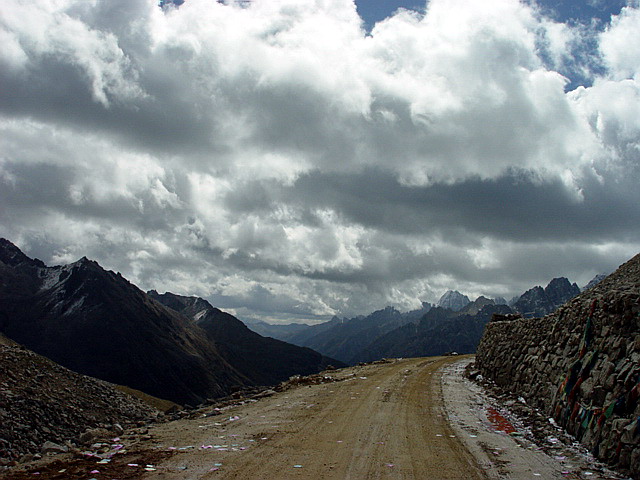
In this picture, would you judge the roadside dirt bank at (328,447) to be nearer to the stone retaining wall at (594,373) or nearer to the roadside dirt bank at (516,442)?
the roadside dirt bank at (516,442)

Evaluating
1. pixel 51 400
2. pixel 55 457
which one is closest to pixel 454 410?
pixel 55 457

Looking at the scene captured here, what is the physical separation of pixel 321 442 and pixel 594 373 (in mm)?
8034

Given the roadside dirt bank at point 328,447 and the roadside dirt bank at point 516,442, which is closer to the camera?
the roadside dirt bank at point 328,447

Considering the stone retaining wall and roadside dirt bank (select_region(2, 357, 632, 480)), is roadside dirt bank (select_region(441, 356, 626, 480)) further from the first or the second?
the stone retaining wall

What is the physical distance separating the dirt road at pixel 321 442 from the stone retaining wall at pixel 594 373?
3.34m

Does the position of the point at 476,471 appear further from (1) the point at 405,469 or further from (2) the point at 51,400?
(2) the point at 51,400

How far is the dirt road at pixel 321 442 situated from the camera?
8875mm

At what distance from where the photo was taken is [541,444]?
38.8 ft

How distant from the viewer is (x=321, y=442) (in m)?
11.2

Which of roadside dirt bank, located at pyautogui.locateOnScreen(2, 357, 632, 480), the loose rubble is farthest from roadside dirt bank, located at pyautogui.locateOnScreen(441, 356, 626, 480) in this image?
the loose rubble

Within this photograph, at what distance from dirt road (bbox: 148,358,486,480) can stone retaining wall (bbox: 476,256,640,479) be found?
3.34 meters

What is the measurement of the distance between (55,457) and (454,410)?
517 inches

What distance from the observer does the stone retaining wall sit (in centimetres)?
987

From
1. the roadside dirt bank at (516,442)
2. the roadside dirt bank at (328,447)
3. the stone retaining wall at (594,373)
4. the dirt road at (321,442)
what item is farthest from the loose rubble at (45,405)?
the stone retaining wall at (594,373)
